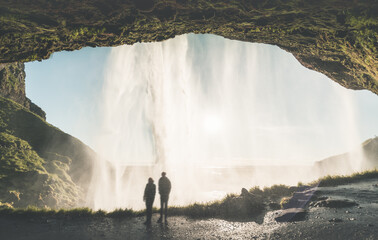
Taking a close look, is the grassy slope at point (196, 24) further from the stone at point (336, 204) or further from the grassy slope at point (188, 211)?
the grassy slope at point (188, 211)

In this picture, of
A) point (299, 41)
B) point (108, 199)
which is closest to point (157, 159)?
point (108, 199)

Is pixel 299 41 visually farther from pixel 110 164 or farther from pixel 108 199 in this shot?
pixel 110 164

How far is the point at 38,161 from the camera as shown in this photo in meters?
26.7

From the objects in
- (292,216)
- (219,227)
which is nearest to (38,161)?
(219,227)

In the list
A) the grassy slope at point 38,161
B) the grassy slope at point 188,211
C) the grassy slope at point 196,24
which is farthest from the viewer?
the grassy slope at point 38,161

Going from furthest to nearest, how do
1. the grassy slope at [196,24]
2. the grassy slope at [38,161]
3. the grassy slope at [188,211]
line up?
the grassy slope at [38,161] < the grassy slope at [188,211] < the grassy slope at [196,24]

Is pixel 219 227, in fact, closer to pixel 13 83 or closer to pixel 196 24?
pixel 196 24

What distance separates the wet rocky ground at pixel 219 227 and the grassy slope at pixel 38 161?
17.4 m

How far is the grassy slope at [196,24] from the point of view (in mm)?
6230

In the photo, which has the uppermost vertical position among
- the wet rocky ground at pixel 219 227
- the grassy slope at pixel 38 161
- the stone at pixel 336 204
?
the grassy slope at pixel 38 161

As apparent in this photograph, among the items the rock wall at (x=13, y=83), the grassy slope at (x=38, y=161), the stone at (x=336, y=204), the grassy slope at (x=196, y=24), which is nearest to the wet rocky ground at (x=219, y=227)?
the stone at (x=336, y=204)

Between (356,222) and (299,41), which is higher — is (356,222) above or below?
below

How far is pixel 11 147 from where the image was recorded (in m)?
25.8

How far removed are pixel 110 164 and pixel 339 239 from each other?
4467 centimetres
